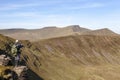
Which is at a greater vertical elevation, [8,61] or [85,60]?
[8,61]

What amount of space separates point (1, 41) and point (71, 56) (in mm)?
41885

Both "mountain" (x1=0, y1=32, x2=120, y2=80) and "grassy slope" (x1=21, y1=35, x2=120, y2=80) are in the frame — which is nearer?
"mountain" (x1=0, y1=32, x2=120, y2=80)

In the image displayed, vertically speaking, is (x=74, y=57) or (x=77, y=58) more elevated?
(x=74, y=57)

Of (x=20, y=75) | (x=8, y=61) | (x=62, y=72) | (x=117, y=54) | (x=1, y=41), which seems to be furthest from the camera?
(x=117, y=54)

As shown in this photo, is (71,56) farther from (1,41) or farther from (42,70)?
(1,41)

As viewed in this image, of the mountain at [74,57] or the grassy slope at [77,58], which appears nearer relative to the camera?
the mountain at [74,57]

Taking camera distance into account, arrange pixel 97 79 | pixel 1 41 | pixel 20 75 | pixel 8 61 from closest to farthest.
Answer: pixel 20 75 → pixel 8 61 → pixel 1 41 → pixel 97 79

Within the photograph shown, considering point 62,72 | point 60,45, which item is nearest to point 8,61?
point 62,72

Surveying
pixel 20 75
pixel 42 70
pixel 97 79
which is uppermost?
pixel 20 75

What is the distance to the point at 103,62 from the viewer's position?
98750mm

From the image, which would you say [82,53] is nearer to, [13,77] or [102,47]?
[102,47]

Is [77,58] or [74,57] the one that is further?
[77,58]

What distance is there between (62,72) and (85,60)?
30.5 meters

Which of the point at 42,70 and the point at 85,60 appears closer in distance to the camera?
the point at 42,70
